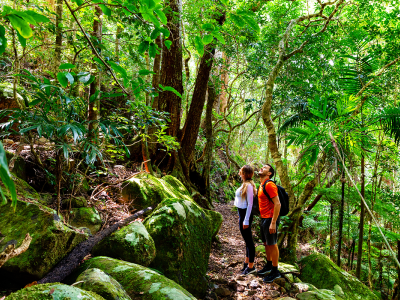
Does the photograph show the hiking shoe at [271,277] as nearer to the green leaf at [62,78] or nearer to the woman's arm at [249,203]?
the woman's arm at [249,203]

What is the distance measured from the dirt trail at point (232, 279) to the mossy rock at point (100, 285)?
201 cm

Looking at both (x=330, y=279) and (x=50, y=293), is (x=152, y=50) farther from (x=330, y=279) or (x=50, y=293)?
(x=330, y=279)

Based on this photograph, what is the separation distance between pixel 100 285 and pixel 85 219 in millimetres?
2176

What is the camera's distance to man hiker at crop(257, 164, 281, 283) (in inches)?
→ 161

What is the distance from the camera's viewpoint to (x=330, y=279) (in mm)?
4676

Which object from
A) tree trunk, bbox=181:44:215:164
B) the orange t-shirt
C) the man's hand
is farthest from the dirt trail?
tree trunk, bbox=181:44:215:164

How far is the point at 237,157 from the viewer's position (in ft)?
49.0

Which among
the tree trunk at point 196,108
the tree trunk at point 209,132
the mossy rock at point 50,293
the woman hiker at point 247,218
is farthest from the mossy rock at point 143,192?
the mossy rock at point 50,293

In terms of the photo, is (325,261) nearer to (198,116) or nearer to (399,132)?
(399,132)

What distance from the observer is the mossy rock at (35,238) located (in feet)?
7.39

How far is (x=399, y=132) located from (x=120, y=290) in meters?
5.96

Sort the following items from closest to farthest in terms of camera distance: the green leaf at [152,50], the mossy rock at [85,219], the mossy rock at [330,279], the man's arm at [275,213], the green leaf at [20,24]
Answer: the green leaf at [20,24] < the green leaf at [152,50] < the mossy rock at [85,219] < the man's arm at [275,213] < the mossy rock at [330,279]

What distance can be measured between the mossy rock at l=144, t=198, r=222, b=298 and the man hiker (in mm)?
1104

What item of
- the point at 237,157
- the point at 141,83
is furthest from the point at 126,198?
the point at 237,157
